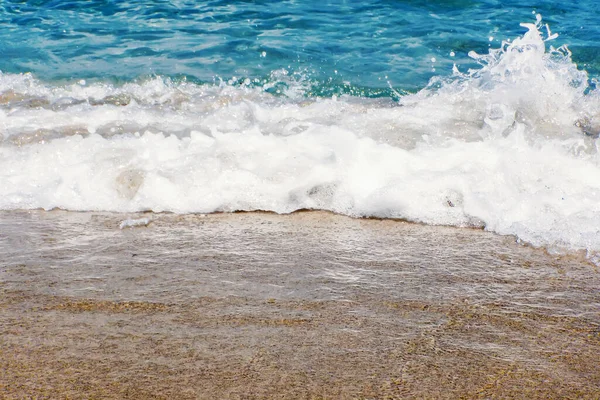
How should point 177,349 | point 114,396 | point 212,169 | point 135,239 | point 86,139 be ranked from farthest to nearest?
point 86,139 → point 212,169 → point 135,239 → point 177,349 → point 114,396

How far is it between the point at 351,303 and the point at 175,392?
0.82 meters

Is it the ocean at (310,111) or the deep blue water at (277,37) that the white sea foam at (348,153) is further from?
the deep blue water at (277,37)

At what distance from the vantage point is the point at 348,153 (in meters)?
4.15

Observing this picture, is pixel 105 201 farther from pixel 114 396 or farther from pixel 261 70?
pixel 261 70

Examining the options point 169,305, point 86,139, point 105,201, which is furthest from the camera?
point 86,139

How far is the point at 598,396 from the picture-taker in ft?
6.34

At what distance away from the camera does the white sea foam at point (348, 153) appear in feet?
11.9

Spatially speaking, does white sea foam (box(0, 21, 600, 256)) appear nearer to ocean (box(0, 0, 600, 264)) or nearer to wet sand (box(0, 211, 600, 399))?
ocean (box(0, 0, 600, 264))

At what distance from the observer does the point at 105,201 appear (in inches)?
146

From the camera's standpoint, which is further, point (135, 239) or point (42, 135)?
point (42, 135)

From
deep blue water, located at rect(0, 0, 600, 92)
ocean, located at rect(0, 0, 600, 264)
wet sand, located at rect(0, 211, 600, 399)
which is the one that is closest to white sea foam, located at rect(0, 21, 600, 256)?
ocean, located at rect(0, 0, 600, 264)

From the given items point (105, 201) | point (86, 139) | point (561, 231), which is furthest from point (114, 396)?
point (86, 139)

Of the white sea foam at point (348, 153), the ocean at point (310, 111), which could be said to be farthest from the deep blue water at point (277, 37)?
the white sea foam at point (348, 153)

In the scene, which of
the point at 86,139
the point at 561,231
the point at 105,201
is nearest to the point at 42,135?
the point at 86,139
